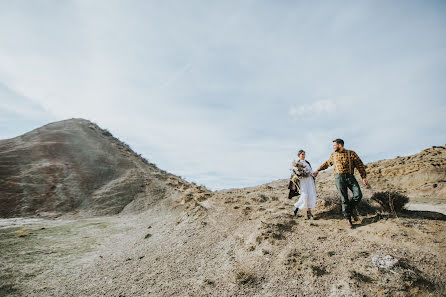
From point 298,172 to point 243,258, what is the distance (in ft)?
10.5

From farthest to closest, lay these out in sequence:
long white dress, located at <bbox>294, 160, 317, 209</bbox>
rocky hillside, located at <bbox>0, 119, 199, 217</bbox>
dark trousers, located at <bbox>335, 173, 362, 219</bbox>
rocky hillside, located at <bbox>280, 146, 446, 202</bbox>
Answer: rocky hillside, located at <bbox>0, 119, 199, 217</bbox> → rocky hillside, located at <bbox>280, 146, 446, 202</bbox> → long white dress, located at <bbox>294, 160, 317, 209</bbox> → dark trousers, located at <bbox>335, 173, 362, 219</bbox>

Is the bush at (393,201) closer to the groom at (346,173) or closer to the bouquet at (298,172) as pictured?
the groom at (346,173)

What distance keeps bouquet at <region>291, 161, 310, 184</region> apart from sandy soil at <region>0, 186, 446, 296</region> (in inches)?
54.1

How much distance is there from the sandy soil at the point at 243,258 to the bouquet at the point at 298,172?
1.38m

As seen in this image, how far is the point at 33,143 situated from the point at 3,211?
1085 cm

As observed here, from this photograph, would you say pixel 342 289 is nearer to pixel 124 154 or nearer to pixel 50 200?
pixel 50 200

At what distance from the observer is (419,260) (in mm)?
4367

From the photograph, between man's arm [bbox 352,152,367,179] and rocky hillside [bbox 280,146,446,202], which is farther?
rocky hillside [bbox 280,146,446,202]

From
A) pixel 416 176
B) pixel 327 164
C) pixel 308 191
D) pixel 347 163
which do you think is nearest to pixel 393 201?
pixel 347 163

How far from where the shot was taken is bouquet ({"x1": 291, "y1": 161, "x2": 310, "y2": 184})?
293 inches

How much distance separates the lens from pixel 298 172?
7.42 meters

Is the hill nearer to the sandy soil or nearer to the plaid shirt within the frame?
the sandy soil

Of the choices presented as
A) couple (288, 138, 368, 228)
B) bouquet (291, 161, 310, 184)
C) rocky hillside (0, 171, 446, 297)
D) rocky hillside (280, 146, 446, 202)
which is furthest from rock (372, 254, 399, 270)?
rocky hillside (280, 146, 446, 202)

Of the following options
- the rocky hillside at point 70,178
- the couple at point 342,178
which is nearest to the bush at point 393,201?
the couple at point 342,178
